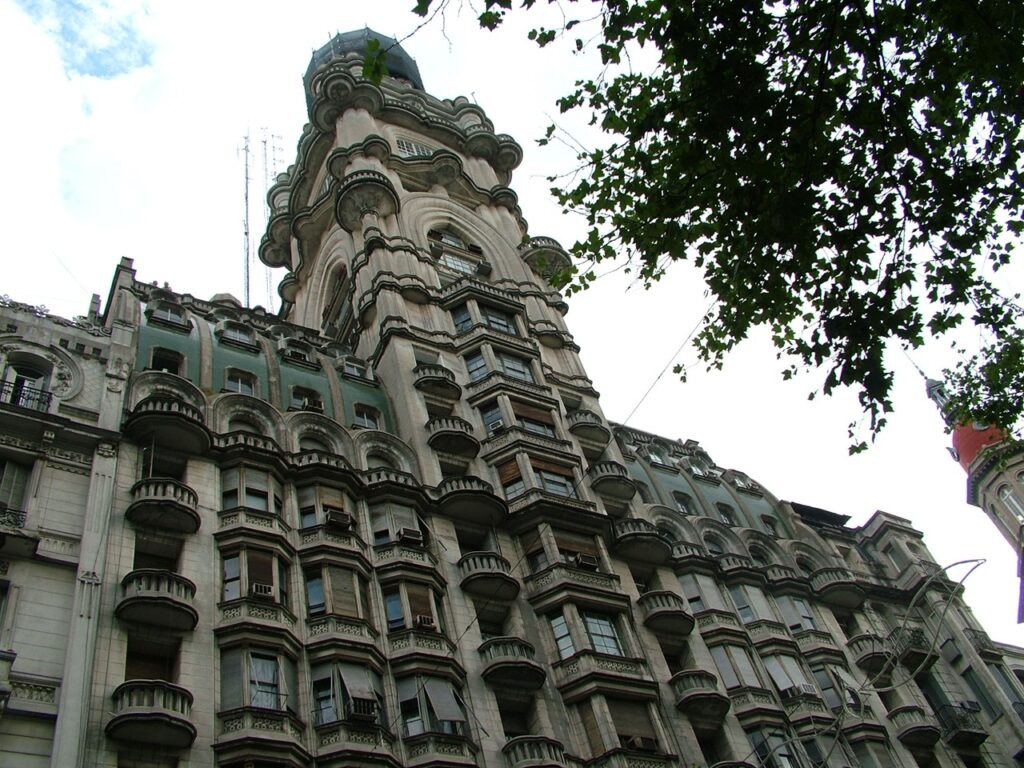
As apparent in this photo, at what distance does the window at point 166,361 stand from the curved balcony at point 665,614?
800 inches

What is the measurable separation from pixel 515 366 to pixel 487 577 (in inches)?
584

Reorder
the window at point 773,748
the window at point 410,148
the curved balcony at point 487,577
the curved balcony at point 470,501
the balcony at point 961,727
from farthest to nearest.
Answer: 1. the window at point 410,148
2. the balcony at point 961,727
3. the curved balcony at point 470,501
4. the window at point 773,748
5. the curved balcony at point 487,577

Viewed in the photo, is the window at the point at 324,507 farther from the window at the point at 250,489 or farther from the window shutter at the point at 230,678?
the window shutter at the point at 230,678

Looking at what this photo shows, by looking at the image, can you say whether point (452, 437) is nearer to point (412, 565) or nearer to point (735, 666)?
point (412, 565)

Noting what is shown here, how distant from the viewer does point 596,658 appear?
115 feet

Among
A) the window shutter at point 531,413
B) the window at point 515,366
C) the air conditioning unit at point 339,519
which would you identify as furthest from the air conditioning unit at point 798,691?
the air conditioning unit at point 339,519

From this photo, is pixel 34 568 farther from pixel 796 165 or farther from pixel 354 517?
pixel 796 165

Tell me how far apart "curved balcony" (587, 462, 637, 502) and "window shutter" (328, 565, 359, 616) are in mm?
13664

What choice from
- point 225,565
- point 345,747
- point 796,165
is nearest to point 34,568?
point 225,565

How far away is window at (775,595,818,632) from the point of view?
4638 cm

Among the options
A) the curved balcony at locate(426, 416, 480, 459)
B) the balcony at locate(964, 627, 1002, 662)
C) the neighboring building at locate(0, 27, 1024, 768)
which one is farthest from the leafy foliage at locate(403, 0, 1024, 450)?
the balcony at locate(964, 627, 1002, 662)

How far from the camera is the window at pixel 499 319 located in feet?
168

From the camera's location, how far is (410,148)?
2633 inches

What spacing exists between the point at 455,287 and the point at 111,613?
89.3 feet
